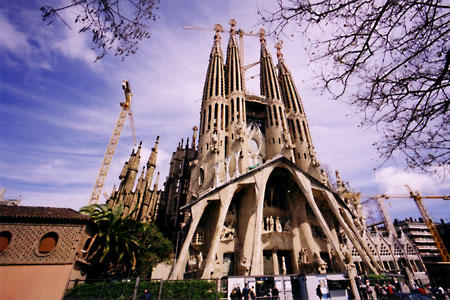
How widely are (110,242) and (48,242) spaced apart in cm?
360

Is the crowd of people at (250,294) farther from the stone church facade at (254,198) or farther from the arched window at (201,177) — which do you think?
the arched window at (201,177)

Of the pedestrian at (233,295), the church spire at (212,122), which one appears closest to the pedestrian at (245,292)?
the pedestrian at (233,295)

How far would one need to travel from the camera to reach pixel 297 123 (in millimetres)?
33719

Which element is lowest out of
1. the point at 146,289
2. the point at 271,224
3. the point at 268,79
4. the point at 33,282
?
the point at 146,289

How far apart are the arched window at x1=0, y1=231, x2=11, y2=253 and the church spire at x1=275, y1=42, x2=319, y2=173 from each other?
96.4 ft

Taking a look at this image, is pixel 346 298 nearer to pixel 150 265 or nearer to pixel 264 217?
pixel 264 217

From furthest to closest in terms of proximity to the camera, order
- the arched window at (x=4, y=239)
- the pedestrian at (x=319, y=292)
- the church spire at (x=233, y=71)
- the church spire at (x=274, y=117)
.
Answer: the church spire at (x=233, y=71) < the church spire at (x=274, y=117) < the arched window at (x=4, y=239) < the pedestrian at (x=319, y=292)

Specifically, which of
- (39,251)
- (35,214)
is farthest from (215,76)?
(39,251)

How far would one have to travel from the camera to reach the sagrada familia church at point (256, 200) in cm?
1909

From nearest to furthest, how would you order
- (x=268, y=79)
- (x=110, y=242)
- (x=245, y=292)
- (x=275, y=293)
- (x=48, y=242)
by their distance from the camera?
1. (x=245, y=292)
2. (x=275, y=293)
3. (x=48, y=242)
4. (x=110, y=242)
5. (x=268, y=79)

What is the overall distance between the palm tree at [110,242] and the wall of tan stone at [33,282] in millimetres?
2562

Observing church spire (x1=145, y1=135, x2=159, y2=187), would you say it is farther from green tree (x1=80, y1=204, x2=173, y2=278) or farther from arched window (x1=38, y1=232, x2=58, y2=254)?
arched window (x1=38, y1=232, x2=58, y2=254)

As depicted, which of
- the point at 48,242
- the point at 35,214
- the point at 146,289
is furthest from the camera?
the point at 35,214

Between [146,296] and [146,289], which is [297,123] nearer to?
[146,289]
